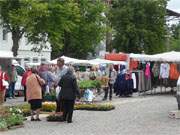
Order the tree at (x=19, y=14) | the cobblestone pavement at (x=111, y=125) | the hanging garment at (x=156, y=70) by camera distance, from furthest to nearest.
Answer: the tree at (x=19, y=14)
the hanging garment at (x=156, y=70)
the cobblestone pavement at (x=111, y=125)

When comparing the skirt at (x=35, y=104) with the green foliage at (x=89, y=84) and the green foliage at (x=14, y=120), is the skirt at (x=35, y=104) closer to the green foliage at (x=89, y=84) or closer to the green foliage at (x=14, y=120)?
the green foliage at (x=14, y=120)

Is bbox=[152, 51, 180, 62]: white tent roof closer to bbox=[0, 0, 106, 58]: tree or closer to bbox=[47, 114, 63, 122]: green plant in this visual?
bbox=[0, 0, 106, 58]: tree

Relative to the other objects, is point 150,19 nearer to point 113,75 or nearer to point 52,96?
point 113,75

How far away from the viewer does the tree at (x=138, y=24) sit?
81.2 meters

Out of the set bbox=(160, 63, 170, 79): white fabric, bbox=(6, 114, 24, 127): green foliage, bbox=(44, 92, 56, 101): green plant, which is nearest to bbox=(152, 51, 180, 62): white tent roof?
bbox=(160, 63, 170, 79): white fabric

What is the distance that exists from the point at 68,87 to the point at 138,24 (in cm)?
6287

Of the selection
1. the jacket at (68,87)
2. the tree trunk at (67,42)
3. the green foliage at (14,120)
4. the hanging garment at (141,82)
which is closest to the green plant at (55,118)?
the jacket at (68,87)

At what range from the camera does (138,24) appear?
Result: 82.1 metres

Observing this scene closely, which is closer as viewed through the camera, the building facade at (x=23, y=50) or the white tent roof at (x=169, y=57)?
the white tent roof at (x=169, y=57)

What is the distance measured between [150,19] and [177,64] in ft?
146

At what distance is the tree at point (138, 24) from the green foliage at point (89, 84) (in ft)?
165

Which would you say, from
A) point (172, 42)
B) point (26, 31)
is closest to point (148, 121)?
point (26, 31)

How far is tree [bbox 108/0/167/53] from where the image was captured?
3196 inches

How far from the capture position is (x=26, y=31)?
48.2 m
